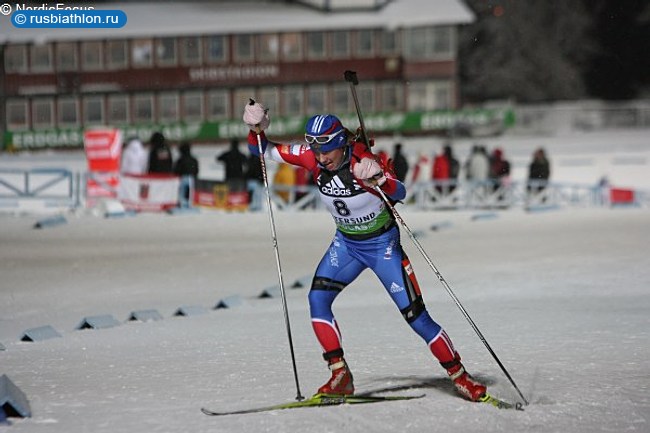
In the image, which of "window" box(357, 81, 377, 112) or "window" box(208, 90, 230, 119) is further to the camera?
"window" box(208, 90, 230, 119)

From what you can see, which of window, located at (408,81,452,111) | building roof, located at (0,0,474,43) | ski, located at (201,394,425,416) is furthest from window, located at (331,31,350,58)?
ski, located at (201,394,425,416)

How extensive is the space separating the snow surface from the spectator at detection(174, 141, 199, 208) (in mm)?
2233

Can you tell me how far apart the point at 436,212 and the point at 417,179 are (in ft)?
6.80

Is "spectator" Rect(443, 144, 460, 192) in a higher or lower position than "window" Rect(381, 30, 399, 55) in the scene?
lower

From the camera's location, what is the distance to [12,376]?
27.8 ft

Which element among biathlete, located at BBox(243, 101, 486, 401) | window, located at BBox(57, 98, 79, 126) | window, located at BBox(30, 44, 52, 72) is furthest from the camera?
window, located at BBox(57, 98, 79, 126)

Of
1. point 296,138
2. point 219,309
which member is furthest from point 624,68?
point 219,309

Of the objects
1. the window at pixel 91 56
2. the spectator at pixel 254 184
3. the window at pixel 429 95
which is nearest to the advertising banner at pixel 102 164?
the spectator at pixel 254 184

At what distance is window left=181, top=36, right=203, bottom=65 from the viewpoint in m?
54.9

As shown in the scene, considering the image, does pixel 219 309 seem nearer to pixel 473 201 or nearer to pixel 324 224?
pixel 324 224

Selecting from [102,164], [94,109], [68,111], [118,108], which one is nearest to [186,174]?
[102,164]

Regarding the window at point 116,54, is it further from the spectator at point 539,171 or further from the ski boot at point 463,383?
the ski boot at point 463,383

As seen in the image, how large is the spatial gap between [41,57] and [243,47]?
9.68m

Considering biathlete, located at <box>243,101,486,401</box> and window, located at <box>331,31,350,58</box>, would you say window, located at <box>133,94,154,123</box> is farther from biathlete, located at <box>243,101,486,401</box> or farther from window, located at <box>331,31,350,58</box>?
biathlete, located at <box>243,101,486,401</box>
